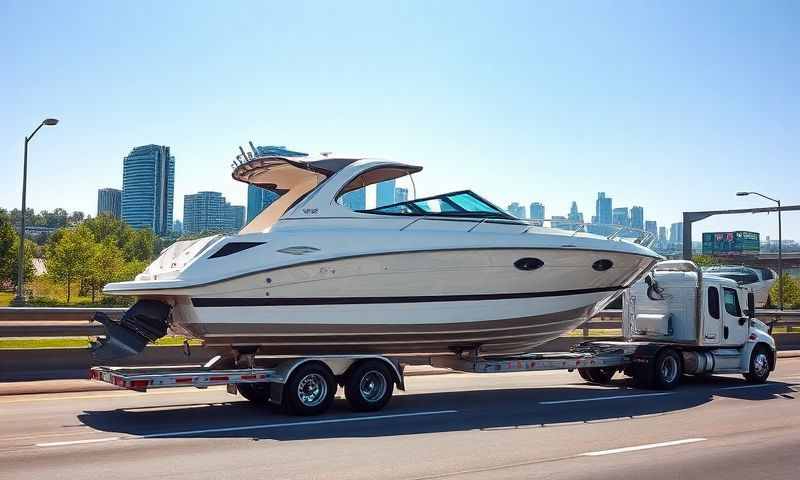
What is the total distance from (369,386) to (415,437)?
7.63ft

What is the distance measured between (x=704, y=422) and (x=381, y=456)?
547 cm

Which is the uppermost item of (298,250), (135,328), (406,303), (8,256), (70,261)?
(8,256)

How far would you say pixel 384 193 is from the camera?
13.1 m

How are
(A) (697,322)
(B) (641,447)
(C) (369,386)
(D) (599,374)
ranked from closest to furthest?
1. (B) (641,447)
2. (C) (369,386)
3. (A) (697,322)
4. (D) (599,374)

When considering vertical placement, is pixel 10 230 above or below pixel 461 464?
above

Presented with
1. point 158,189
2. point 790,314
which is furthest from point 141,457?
point 158,189

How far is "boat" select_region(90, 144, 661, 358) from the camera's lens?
1115cm

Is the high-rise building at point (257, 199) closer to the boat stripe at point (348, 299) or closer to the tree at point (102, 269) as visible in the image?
the boat stripe at point (348, 299)

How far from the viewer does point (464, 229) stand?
42.5ft

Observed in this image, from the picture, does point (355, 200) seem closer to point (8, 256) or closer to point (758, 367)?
point (758, 367)

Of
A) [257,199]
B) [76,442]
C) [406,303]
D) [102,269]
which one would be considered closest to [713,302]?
[406,303]

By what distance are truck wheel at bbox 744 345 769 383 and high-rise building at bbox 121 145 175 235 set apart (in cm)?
12409

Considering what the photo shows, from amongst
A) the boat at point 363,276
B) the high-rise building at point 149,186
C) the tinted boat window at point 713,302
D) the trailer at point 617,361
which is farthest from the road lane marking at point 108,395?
the high-rise building at point 149,186

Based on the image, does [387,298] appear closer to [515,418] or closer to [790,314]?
[515,418]
